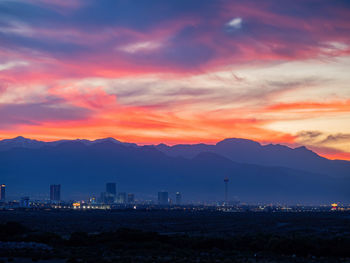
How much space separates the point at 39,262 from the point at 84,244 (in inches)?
622

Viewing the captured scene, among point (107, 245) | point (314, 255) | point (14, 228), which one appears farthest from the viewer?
point (14, 228)

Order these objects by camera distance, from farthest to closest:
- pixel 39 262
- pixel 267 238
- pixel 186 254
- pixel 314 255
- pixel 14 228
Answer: pixel 14 228
pixel 267 238
pixel 314 255
pixel 186 254
pixel 39 262

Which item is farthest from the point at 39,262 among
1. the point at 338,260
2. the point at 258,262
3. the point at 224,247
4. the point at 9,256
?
the point at 338,260

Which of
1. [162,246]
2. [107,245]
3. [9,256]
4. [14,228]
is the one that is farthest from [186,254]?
[14,228]

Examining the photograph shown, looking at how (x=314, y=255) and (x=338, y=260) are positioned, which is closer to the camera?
(x=338, y=260)

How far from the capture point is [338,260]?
1889 inches

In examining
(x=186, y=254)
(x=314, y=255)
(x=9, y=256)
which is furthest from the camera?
(x=314, y=255)

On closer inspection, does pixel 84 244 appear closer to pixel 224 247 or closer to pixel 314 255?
pixel 224 247

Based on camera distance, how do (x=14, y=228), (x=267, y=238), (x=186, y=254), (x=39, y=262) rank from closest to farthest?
(x=39, y=262), (x=186, y=254), (x=267, y=238), (x=14, y=228)

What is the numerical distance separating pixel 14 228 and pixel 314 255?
38.6 meters

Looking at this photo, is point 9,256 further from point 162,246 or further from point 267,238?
point 267,238

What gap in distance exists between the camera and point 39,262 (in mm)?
42625

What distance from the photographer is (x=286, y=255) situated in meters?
52.8

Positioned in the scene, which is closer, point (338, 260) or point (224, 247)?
point (338, 260)
